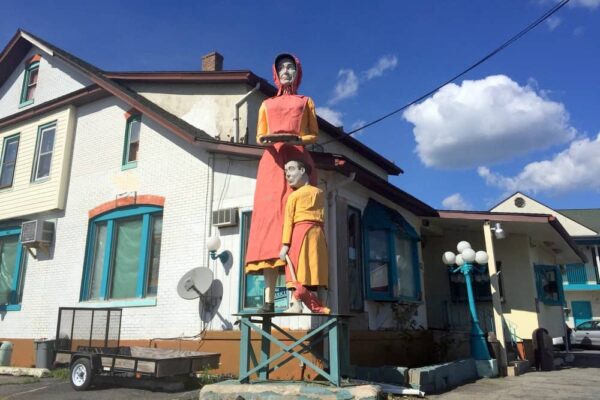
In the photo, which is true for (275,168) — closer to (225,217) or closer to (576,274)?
(225,217)

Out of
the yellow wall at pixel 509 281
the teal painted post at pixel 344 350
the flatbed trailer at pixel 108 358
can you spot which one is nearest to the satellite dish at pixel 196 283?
the flatbed trailer at pixel 108 358

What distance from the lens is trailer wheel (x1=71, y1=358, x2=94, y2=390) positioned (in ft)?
24.5

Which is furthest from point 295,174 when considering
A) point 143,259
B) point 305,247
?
point 143,259

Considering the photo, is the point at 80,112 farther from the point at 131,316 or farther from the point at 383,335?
the point at 383,335

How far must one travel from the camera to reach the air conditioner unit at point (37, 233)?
11875 millimetres

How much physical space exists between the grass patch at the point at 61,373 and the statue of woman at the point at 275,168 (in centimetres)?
471

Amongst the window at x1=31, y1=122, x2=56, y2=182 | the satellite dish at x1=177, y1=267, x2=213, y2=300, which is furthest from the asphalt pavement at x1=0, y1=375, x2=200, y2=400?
the window at x1=31, y1=122, x2=56, y2=182

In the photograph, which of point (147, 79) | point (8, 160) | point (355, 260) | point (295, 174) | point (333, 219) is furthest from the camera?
point (8, 160)

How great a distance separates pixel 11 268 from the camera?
1294 cm

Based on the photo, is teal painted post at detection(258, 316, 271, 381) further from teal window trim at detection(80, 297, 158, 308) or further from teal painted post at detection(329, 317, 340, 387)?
teal window trim at detection(80, 297, 158, 308)

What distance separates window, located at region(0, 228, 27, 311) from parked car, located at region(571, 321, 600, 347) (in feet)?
73.4

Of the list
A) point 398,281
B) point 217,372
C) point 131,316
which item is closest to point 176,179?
point 131,316

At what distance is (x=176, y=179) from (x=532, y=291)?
9674 millimetres

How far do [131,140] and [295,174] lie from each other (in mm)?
6512
